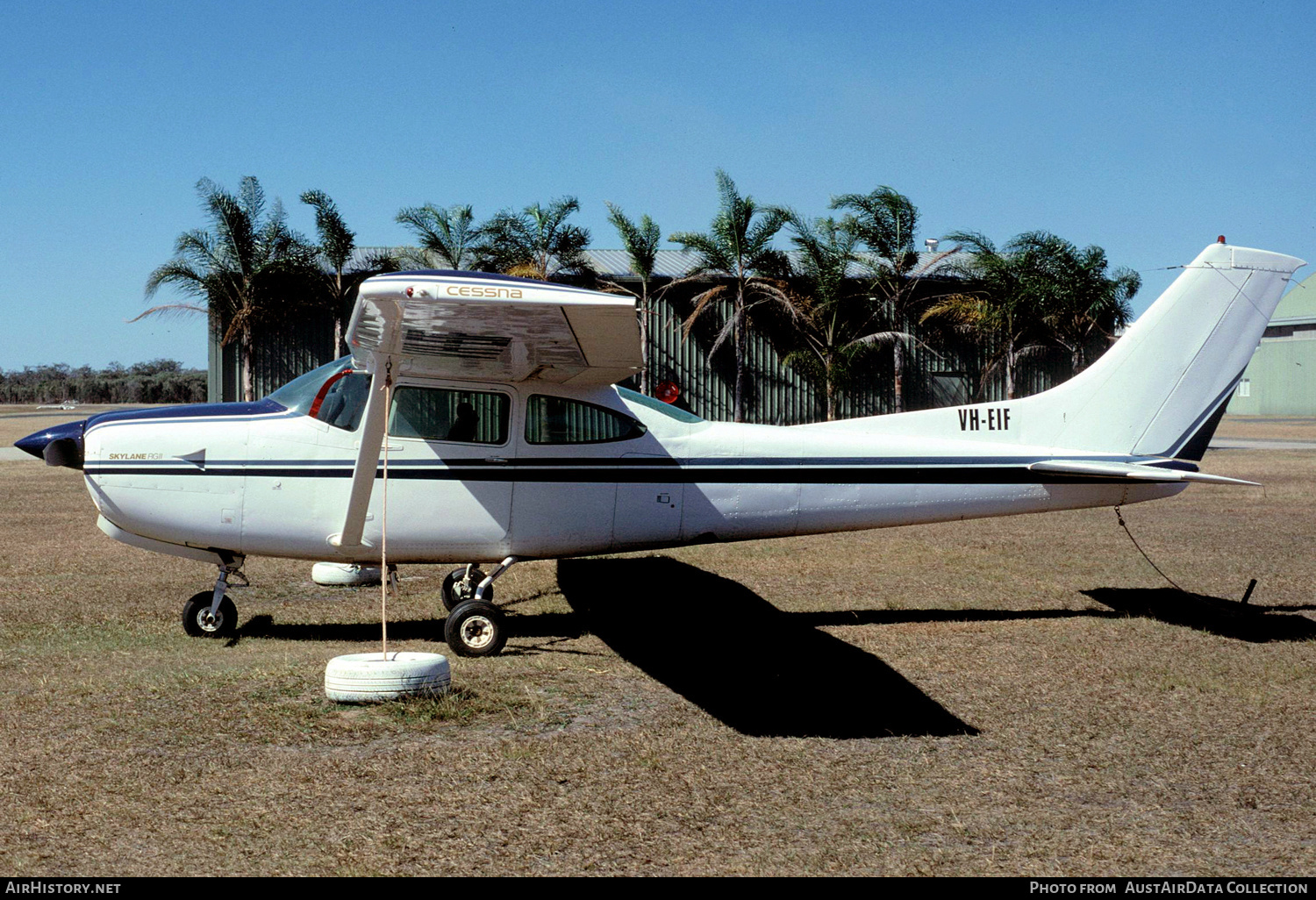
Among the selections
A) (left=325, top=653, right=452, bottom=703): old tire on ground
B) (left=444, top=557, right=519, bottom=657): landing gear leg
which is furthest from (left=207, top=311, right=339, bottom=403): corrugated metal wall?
(left=325, top=653, right=452, bottom=703): old tire on ground

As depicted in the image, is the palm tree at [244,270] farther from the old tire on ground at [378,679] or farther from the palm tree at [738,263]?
the old tire on ground at [378,679]

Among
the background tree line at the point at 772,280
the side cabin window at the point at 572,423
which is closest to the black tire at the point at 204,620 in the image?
the side cabin window at the point at 572,423

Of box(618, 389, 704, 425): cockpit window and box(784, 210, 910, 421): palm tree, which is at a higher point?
box(784, 210, 910, 421): palm tree

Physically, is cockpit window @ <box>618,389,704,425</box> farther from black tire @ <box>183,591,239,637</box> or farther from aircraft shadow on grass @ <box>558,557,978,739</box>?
black tire @ <box>183,591,239,637</box>

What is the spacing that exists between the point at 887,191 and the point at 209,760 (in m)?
26.5

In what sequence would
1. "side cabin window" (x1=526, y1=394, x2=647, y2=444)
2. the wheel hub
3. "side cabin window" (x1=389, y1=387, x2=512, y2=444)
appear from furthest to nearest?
1. "side cabin window" (x1=526, y1=394, x2=647, y2=444)
2. "side cabin window" (x1=389, y1=387, x2=512, y2=444)
3. the wheel hub

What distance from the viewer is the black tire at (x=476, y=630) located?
7.16 meters

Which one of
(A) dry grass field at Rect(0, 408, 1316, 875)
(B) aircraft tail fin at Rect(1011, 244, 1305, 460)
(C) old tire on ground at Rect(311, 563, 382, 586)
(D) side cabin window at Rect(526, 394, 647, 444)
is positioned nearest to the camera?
(A) dry grass field at Rect(0, 408, 1316, 875)

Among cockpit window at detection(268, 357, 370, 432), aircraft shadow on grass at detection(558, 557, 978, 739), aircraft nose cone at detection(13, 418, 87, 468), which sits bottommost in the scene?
aircraft shadow on grass at detection(558, 557, 978, 739)

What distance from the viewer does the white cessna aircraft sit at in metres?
7.14

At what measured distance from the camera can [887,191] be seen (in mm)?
28531

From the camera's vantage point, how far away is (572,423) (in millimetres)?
7633

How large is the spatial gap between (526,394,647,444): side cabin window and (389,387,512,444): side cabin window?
7.8 inches

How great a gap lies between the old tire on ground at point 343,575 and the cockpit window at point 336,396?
9.22ft
